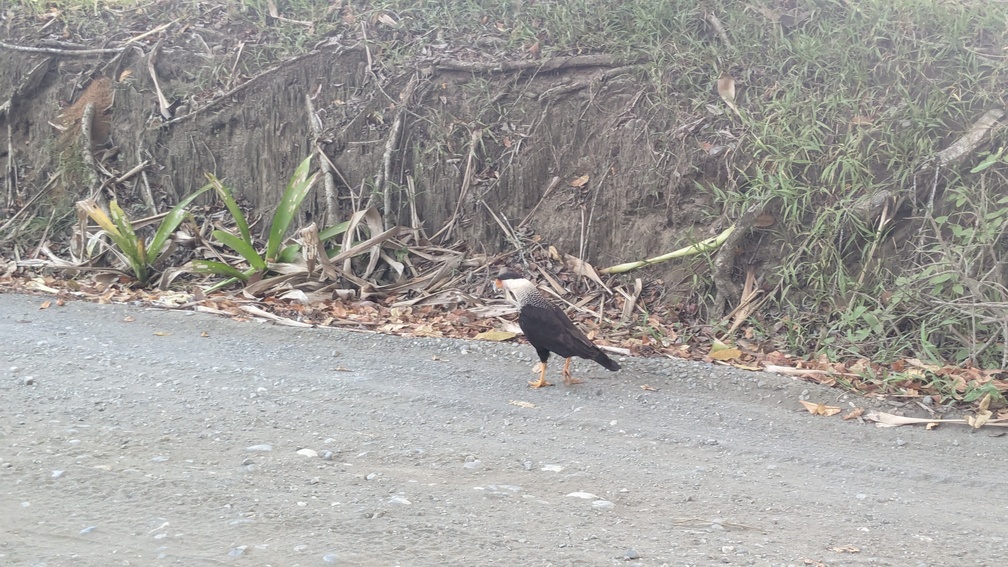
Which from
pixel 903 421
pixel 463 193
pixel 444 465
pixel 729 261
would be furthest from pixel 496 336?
pixel 903 421

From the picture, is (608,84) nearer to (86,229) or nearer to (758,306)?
(758,306)

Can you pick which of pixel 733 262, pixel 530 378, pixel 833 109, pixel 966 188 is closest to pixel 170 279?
pixel 530 378

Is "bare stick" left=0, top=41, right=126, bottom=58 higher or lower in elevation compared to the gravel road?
higher

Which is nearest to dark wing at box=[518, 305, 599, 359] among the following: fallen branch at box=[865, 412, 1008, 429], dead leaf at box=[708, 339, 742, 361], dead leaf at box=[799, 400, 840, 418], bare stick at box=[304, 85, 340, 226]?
dead leaf at box=[708, 339, 742, 361]

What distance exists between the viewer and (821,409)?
4.89 m

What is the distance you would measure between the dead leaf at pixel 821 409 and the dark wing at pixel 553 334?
49.7 inches

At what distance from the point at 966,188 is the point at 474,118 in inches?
168

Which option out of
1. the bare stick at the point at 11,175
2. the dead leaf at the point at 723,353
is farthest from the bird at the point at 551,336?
the bare stick at the point at 11,175

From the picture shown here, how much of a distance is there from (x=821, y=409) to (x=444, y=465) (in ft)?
7.67

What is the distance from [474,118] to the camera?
8.29 m

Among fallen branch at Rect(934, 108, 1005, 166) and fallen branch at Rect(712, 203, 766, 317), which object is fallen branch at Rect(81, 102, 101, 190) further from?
fallen branch at Rect(934, 108, 1005, 166)

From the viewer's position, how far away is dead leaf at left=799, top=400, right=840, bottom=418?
4867 mm

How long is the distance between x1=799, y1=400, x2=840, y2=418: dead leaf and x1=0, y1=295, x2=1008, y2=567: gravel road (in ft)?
0.30

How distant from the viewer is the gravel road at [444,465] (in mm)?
2934
